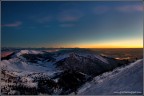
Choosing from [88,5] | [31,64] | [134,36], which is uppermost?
[88,5]

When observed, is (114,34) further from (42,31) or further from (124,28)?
(42,31)

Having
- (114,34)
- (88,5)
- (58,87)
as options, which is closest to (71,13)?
(88,5)

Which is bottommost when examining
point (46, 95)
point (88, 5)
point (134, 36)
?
point (46, 95)

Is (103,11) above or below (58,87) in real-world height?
above

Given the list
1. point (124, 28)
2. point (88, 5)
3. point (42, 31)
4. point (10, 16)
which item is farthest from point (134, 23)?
point (10, 16)

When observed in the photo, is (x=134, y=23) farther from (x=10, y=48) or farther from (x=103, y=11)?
(x=10, y=48)

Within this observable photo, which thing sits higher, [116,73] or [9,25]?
[9,25]
